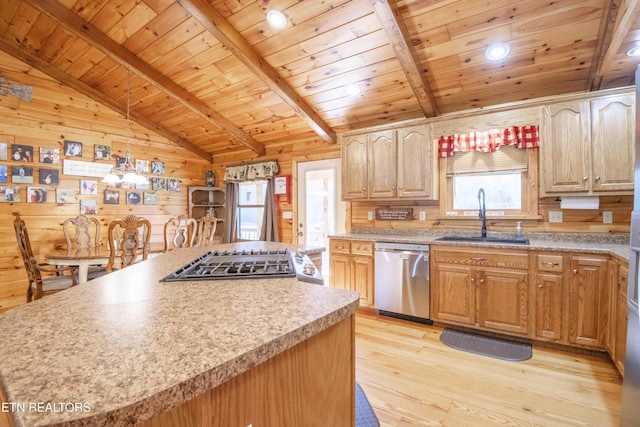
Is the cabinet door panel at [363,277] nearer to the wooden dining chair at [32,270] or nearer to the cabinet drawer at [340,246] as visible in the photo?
the cabinet drawer at [340,246]

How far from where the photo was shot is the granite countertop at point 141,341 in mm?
452

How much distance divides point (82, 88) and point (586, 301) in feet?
20.2

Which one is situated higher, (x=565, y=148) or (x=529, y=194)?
(x=565, y=148)

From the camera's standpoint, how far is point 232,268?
4.55ft

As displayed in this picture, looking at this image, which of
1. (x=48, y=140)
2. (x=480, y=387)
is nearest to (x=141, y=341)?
(x=480, y=387)

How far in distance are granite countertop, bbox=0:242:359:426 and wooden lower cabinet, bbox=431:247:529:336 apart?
2190 mm

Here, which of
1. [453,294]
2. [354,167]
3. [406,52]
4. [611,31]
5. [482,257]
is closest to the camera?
[611,31]

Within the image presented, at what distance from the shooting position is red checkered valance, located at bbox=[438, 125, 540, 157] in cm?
286

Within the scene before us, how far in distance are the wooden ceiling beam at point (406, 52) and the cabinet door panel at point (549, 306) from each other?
75.7 inches

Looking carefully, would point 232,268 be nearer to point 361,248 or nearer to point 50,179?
point 361,248

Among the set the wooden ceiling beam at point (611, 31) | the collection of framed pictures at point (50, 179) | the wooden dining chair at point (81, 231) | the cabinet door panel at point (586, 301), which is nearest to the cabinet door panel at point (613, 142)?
the wooden ceiling beam at point (611, 31)

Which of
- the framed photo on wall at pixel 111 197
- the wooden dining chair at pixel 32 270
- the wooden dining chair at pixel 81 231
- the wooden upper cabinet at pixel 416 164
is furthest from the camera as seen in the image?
the framed photo on wall at pixel 111 197

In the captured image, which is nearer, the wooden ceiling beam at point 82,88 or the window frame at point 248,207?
the wooden ceiling beam at point 82,88

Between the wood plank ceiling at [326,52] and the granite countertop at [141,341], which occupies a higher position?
the wood plank ceiling at [326,52]
